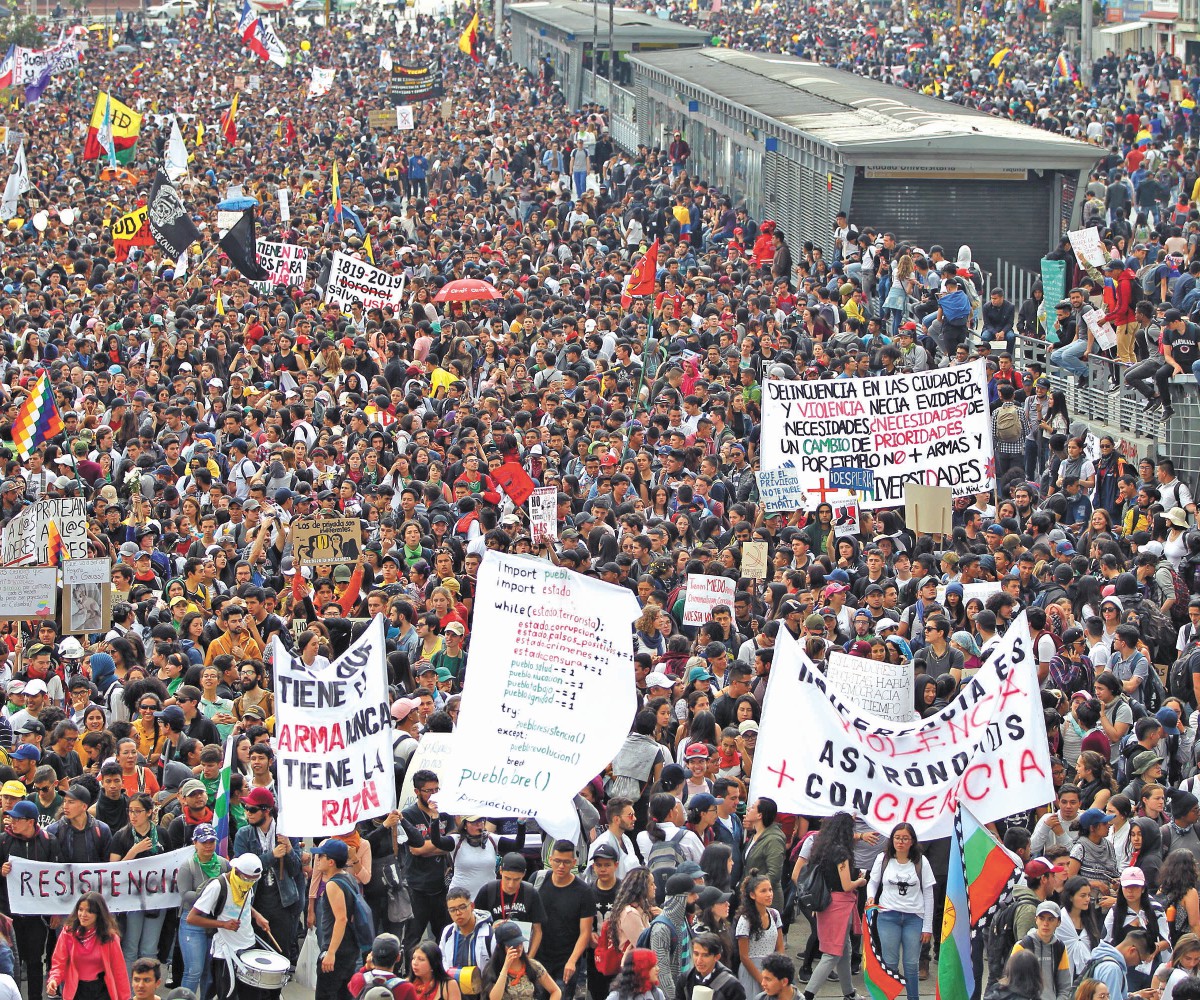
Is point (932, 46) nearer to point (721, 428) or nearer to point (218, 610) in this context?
point (721, 428)

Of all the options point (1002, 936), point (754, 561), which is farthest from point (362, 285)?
point (1002, 936)

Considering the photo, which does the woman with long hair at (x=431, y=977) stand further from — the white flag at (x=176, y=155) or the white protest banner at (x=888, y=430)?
the white flag at (x=176, y=155)

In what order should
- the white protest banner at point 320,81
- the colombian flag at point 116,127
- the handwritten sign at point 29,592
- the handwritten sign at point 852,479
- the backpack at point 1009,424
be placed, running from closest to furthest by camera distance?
the handwritten sign at point 29,592
the handwritten sign at point 852,479
the backpack at point 1009,424
the colombian flag at point 116,127
the white protest banner at point 320,81

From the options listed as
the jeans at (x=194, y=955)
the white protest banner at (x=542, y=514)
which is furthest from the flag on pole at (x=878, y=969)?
the white protest banner at (x=542, y=514)

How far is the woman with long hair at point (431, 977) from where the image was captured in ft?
29.6

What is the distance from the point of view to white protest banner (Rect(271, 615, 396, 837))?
10133 mm

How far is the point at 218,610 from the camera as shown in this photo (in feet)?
45.6

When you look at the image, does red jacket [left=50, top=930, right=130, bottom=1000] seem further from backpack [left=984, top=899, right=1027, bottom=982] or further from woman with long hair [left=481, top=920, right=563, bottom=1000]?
backpack [left=984, top=899, right=1027, bottom=982]

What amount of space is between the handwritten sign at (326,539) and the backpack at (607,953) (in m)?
5.48

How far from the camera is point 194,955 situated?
33.0ft

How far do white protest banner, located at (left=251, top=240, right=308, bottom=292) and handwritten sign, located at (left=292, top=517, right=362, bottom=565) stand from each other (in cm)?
1126

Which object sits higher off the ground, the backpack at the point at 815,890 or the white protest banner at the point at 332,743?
the white protest banner at the point at 332,743

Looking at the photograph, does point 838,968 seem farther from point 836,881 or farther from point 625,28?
point 625,28

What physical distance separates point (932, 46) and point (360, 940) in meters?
60.5
